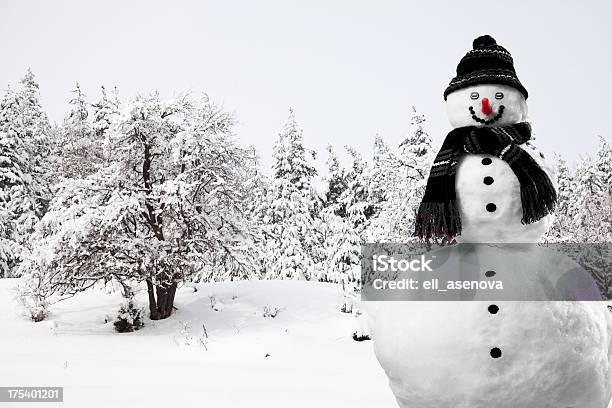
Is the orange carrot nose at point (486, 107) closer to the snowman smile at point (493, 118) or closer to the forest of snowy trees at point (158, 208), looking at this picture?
the snowman smile at point (493, 118)

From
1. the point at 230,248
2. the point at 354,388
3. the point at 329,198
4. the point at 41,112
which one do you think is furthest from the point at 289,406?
the point at 41,112

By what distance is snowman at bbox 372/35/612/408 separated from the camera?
2.74 meters

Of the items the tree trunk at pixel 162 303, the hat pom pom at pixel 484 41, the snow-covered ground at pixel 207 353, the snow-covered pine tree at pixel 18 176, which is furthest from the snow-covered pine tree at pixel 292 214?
the hat pom pom at pixel 484 41

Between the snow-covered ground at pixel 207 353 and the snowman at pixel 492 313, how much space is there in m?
2.94

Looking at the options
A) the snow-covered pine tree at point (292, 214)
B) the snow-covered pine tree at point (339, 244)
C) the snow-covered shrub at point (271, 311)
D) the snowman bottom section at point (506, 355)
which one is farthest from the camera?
the snow-covered pine tree at point (292, 214)

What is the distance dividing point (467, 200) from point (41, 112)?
2896 centimetres

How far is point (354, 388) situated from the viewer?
6379 mm

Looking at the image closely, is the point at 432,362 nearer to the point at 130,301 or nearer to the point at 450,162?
the point at 450,162

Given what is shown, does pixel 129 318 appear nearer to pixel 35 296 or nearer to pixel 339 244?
pixel 35 296

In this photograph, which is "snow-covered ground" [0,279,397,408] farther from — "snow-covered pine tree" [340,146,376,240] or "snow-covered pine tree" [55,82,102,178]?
"snow-covered pine tree" [340,146,376,240]

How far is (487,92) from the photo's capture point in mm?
3229

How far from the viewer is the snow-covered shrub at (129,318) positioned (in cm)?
1106

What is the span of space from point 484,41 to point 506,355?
226cm

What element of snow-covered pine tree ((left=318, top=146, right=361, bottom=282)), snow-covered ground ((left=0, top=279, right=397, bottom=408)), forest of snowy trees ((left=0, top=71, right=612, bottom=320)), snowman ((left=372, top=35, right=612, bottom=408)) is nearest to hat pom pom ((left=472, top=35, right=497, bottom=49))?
snowman ((left=372, top=35, right=612, bottom=408))
